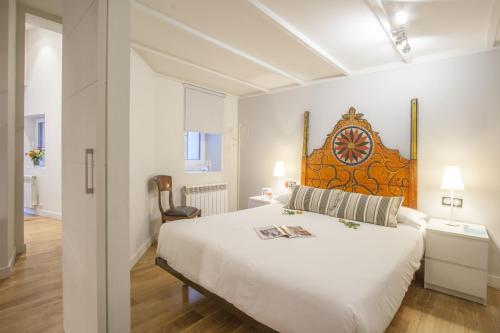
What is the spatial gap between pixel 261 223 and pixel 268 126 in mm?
2375

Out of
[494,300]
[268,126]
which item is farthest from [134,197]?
[494,300]

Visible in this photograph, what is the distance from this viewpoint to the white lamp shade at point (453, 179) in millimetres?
2627

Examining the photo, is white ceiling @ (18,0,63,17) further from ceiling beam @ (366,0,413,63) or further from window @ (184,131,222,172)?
ceiling beam @ (366,0,413,63)

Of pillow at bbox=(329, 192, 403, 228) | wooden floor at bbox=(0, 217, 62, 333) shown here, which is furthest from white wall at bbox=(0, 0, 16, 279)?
pillow at bbox=(329, 192, 403, 228)

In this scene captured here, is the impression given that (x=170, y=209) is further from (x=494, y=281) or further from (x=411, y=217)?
(x=494, y=281)

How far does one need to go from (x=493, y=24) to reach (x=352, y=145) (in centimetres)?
181

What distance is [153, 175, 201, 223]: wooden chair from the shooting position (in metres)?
3.62

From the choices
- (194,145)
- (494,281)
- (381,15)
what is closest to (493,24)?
(381,15)

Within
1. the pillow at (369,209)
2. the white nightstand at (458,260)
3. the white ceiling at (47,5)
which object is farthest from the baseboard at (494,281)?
the white ceiling at (47,5)

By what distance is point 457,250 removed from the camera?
2449 mm

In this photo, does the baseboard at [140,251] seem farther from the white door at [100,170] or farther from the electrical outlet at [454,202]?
the electrical outlet at [454,202]

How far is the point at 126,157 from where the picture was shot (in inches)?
47.9

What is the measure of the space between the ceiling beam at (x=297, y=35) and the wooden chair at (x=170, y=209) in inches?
103

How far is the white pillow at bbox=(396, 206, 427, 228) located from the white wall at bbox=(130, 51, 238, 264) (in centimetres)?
312
